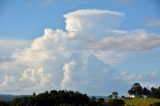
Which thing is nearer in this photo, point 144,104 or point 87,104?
point 87,104

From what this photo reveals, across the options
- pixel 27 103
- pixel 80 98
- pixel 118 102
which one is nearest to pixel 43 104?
pixel 27 103

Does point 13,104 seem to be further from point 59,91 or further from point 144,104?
point 144,104

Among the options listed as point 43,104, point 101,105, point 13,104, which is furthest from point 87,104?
point 13,104

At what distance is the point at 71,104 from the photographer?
142m

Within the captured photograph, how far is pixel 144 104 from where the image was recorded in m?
151

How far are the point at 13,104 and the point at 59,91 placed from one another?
685 inches

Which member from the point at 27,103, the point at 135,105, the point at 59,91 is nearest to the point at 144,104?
the point at 135,105

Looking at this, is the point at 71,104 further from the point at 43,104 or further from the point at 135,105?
the point at 135,105

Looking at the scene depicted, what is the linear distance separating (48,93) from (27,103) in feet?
40.7

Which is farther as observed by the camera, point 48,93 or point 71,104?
point 48,93

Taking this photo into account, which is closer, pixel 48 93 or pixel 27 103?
pixel 27 103

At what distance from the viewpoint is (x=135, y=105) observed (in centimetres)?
14675

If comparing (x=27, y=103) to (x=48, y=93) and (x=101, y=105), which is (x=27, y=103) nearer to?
(x=48, y=93)

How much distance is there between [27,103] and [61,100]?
11.2 meters
